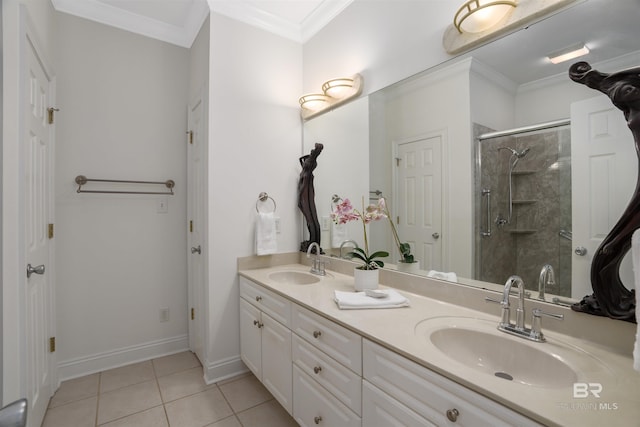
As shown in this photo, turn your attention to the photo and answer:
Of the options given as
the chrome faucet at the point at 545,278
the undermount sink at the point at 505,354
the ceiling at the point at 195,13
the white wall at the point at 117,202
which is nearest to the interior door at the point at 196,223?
the white wall at the point at 117,202

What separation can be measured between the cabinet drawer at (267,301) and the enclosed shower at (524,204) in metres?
0.96

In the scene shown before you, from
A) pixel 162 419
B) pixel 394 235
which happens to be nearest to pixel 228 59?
pixel 394 235

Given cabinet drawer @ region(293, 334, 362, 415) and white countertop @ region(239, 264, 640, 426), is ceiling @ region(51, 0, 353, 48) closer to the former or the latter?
white countertop @ region(239, 264, 640, 426)

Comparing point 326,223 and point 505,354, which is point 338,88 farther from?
point 505,354

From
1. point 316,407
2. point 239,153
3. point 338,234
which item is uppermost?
point 239,153

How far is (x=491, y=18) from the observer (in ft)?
4.18

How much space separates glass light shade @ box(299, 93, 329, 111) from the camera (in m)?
2.25

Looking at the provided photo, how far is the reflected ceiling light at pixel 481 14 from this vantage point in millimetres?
1225

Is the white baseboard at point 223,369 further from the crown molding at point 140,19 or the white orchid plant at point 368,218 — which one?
the crown molding at point 140,19

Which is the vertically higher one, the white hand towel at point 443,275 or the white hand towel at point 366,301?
the white hand towel at point 443,275

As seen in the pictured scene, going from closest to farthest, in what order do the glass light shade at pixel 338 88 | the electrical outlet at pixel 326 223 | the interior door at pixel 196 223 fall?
1. the glass light shade at pixel 338 88
2. the interior door at pixel 196 223
3. the electrical outlet at pixel 326 223

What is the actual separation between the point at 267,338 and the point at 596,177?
1.71 m

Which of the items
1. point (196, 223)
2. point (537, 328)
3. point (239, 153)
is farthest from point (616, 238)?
point (196, 223)

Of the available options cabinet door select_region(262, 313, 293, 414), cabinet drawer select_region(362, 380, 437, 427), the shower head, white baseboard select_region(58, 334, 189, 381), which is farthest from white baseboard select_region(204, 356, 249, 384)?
the shower head
